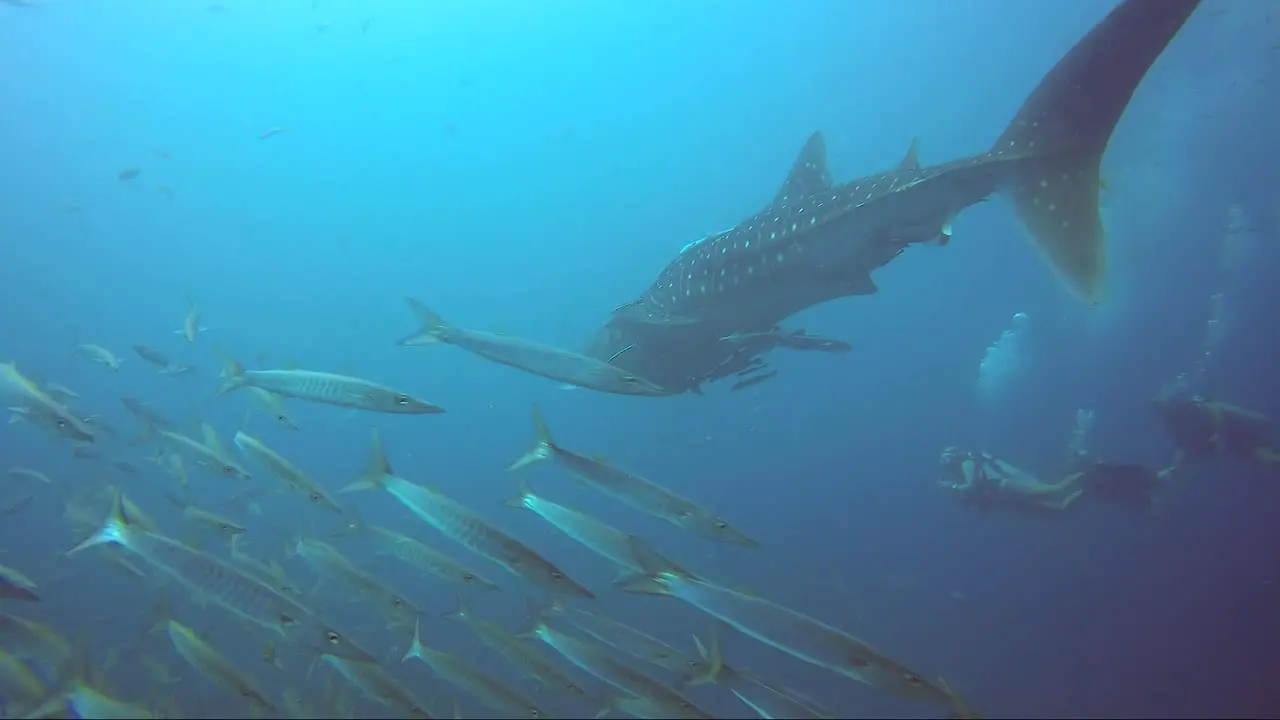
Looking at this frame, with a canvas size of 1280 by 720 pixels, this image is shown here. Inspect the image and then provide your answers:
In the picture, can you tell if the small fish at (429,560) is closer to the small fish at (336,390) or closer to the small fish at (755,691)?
the small fish at (336,390)

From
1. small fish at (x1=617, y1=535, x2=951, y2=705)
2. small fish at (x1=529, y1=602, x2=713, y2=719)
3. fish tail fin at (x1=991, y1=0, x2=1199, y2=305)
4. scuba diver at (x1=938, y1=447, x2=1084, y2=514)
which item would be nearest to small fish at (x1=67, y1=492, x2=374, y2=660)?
small fish at (x1=529, y1=602, x2=713, y2=719)

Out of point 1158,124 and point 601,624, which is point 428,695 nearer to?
point 601,624

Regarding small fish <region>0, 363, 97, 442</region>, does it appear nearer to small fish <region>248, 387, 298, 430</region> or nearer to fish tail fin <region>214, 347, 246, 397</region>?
fish tail fin <region>214, 347, 246, 397</region>

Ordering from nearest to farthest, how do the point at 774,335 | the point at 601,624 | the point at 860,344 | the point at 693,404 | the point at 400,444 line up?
the point at 601,624, the point at 774,335, the point at 693,404, the point at 400,444, the point at 860,344

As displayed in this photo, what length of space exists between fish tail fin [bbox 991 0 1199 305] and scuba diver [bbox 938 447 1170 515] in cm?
791

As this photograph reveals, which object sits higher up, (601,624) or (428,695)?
(601,624)

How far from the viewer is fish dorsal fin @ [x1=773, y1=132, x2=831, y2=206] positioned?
6953 mm

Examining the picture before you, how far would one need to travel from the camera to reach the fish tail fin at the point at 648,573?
400 cm

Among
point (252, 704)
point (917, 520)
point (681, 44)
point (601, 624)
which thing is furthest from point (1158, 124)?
point (252, 704)

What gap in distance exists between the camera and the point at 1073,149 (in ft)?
15.3

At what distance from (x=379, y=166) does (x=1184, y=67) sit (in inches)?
1827

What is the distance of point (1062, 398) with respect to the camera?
3778cm

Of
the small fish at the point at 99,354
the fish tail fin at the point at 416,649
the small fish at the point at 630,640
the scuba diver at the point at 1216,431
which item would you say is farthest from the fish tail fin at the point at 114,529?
the scuba diver at the point at 1216,431

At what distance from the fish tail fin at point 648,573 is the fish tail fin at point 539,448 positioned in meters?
0.86
